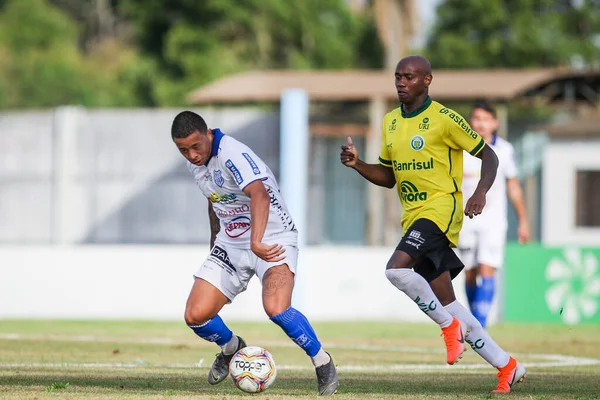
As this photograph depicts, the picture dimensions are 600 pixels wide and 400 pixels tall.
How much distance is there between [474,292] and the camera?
14078 mm

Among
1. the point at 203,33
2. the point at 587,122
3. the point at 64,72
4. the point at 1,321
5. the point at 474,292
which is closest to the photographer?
the point at 474,292

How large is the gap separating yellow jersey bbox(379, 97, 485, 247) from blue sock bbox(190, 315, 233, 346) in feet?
5.12

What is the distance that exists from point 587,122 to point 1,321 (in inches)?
669

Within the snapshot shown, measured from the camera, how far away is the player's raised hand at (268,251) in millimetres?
8797

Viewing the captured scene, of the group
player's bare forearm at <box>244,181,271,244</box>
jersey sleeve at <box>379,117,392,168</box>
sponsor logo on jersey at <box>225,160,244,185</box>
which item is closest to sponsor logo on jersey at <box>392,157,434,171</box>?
jersey sleeve at <box>379,117,392,168</box>

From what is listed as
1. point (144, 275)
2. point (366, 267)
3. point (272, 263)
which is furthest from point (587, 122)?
point (272, 263)

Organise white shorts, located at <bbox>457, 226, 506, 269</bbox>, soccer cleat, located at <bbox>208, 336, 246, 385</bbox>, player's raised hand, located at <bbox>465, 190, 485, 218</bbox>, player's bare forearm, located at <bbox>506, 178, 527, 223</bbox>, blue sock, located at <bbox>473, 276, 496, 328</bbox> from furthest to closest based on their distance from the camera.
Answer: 1. player's bare forearm, located at <bbox>506, 178, 527, 223</bbox>
2. white shorts, located at <bbox>457, 226, 506, 269</bbox>
3. blue sock, located at <bbox>473, 276, 496, 328</bbox>
4. soccer cleat, located at <bbox>208, 336, 246, 385</bbox>
5. player's raised hand, located at <bbox>465, 190, 485, 218</bbox>

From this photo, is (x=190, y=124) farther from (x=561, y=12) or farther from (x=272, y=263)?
(x=561, y=12)

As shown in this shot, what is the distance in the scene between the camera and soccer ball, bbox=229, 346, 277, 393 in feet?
29.4

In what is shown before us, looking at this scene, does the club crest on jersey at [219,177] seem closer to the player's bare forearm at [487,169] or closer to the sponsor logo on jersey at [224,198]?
the sponsor logo on jersey at [224,198]

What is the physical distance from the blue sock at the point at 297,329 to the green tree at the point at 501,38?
39607 mm

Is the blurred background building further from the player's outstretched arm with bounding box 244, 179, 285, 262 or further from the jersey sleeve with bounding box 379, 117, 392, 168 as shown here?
the player's outstretched arm with bounding box 244, 179, 285, 262

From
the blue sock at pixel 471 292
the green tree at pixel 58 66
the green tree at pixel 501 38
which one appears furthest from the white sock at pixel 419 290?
the green tree at pixel 58 66

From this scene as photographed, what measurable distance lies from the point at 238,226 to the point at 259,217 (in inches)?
26.0
